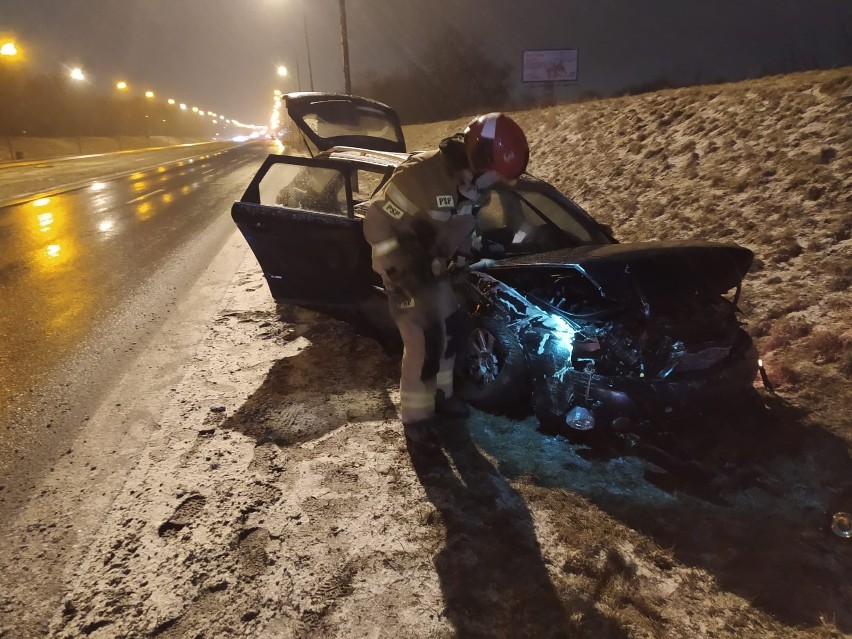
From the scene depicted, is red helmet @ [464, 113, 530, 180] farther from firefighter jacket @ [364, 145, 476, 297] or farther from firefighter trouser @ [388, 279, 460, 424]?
firefighter trouser @ [388, 279, 460, 424]

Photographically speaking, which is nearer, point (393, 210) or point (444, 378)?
point (393, 210)

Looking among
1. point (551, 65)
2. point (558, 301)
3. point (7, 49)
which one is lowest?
point (558, 301)

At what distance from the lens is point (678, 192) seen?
687cm

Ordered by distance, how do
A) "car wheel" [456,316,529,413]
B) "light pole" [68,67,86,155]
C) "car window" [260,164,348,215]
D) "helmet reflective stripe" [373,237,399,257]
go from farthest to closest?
1. "light pole" [68,67,86,155]
2. "car window" [260,164,348,215]
3. "car wheel" [456,316,529,413]
4. "helmet reflective stripe" [373,237,399,257]

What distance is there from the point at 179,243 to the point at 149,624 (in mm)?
7442

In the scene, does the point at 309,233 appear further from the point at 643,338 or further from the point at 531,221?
the point at 643,338

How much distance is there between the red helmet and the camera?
275 cm

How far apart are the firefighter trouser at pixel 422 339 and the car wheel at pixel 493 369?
329 millimetres

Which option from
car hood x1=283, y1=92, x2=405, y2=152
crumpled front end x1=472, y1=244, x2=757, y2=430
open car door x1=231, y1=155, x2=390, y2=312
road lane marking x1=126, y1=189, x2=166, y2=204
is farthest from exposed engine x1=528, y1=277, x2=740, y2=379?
road lane marking x1=126, y1=189, x2=166, y2=204

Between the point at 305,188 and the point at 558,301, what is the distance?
257 centimetres

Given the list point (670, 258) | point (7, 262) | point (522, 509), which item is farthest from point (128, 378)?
point (7, 262)

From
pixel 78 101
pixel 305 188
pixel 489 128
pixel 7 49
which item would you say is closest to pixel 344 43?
pixel 305 188

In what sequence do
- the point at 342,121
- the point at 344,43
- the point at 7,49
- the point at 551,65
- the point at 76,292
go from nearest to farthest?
the point at 76,292, the point at 342,121, the point at 344,43, the point at 551,65, the point at 7,49

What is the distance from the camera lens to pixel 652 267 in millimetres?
2938
